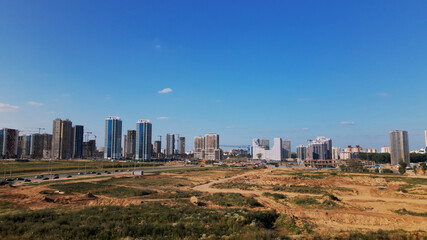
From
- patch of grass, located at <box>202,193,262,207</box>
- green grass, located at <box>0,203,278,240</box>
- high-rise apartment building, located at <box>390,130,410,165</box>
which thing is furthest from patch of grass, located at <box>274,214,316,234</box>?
high-rise apartment building, located at <box>390,130,410,165</box>

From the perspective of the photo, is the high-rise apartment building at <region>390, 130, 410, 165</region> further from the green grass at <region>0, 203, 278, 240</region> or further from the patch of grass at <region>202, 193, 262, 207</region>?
the green grass at <region>0, 203, 278, 240</region>

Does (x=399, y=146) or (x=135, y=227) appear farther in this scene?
(x=399, y=146)

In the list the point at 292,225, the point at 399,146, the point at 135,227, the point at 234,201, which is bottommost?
the point at 234,201

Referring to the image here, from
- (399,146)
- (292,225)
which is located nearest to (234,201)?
(292,225)

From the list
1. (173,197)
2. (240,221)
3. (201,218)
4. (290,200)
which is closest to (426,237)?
(240,221)

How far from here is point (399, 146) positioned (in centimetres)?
19188

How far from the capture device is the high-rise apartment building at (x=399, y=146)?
188 meters

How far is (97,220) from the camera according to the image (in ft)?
74.8

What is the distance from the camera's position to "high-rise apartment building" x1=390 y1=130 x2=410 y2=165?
188 meters

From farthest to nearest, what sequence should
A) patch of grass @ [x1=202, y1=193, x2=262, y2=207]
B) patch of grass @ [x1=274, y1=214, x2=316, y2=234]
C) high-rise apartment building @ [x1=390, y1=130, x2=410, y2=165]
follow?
high-rise apartment building @ [x1=390, y1=130, x2=410, y2=165], patch of grass @ [x1=202, y1=193, x2=262, y2=207], patch of grass @ [x1=274, y1=214, x2=316, y2=234]

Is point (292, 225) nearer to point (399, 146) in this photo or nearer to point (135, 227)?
point (135, 227)

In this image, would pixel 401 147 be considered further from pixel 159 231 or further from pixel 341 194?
pixel 159 231

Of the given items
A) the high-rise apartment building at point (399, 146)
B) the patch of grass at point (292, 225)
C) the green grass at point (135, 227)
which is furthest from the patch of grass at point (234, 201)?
the high-rise apartment building at point (399, 146)

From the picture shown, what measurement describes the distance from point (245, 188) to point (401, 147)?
19025 cm
